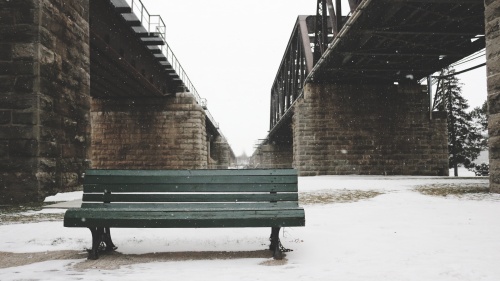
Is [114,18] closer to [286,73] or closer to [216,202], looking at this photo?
[216,202]

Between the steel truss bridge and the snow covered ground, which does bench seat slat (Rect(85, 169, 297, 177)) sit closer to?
the snow covered ground

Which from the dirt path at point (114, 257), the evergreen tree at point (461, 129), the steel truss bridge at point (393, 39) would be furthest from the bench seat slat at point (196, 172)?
the evergreen tree at point (461, 129)

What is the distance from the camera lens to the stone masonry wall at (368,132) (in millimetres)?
17875

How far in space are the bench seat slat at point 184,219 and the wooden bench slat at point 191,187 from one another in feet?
1.04

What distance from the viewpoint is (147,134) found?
69.4 ft

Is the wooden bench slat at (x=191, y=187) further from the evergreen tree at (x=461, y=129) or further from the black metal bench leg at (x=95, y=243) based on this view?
the evergreen tree at (x=461, y=129)

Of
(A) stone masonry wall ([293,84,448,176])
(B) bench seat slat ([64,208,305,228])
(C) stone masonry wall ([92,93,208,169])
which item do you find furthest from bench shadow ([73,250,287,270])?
(C) stone masonry wall ([92,93,208,169])

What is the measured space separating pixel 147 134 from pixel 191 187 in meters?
18.7

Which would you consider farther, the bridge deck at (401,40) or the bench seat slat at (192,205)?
the bridge deck at (401,40)

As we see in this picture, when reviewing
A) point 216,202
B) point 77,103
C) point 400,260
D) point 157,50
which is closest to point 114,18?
point 157,50

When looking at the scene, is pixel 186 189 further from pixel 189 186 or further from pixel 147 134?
pixel 147 134

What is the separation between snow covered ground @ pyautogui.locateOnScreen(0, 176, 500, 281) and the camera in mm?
2686

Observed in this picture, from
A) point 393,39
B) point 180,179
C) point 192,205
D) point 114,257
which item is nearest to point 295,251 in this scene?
point 192,205

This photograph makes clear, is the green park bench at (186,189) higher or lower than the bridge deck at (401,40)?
lower
